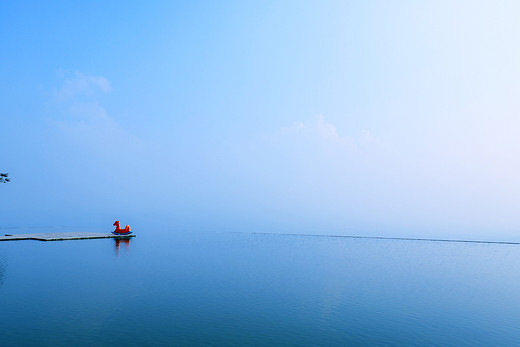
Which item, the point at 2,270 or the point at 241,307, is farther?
the point at 2,270

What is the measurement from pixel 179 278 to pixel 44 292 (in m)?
12.4

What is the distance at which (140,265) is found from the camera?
42.4m

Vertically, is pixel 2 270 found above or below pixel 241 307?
above

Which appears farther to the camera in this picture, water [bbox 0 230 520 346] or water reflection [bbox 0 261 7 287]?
water reflection [bbox 0 261 7 287]

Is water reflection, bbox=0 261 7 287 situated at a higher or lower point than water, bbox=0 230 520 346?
higher

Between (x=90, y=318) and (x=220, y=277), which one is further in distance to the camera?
(x=220, y=277)

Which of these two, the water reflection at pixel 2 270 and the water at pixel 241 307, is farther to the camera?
the water reflection at pixel 2 270

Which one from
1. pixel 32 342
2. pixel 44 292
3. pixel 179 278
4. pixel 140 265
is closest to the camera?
pixel 32 342

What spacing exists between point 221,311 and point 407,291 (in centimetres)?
2002

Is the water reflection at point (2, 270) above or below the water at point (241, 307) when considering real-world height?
above

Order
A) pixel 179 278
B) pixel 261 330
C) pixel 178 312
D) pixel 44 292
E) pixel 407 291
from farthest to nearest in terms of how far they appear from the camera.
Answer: pixel 179 278, pixel 407 291, pixel 44 292, pixel 178 312, pixel 261 330

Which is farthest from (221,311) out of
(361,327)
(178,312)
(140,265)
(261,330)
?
(140,265)

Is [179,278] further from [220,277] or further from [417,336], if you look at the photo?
[417,336]

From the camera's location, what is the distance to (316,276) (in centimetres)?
3894
